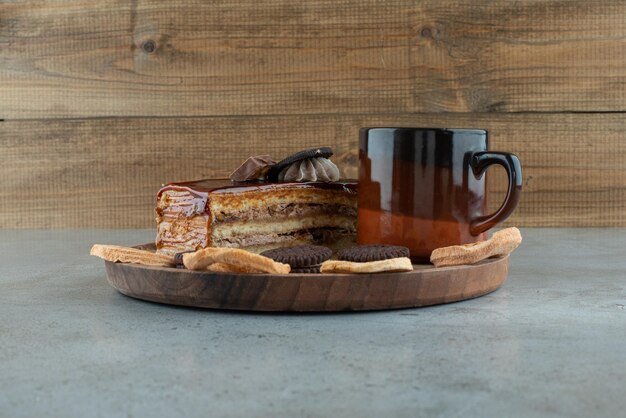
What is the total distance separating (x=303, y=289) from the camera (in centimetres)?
105

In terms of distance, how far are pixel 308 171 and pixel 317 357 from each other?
2.08ft

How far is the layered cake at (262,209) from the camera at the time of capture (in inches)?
51.2

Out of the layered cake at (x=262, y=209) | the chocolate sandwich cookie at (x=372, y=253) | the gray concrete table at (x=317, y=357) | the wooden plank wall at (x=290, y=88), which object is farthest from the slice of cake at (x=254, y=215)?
the wooden plank wall at (x=290, y=88)

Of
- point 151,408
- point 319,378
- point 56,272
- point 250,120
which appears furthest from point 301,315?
point 250,120

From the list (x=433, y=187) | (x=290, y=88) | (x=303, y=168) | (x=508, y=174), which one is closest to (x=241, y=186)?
(x=303, y=168)

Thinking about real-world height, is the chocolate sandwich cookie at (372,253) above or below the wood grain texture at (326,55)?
below

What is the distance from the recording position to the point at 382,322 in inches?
40.7

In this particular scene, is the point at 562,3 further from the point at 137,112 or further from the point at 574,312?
the point at 574,312

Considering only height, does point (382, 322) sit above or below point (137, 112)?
below

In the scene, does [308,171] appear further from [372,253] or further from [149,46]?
[149,46]

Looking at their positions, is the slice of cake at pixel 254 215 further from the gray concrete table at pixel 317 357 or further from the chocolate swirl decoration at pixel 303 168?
the gray concrete table at pixel 317 357

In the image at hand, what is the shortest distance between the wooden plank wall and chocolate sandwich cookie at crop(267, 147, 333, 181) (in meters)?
0.89

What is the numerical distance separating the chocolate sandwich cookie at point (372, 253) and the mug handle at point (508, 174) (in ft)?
0.57

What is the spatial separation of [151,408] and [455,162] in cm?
68
